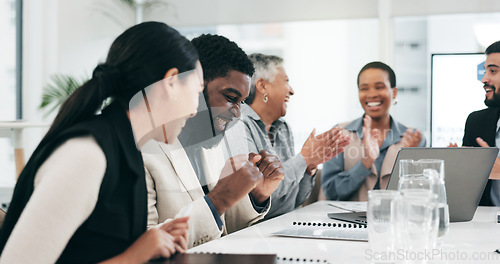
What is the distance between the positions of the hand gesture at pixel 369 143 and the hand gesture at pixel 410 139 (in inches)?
6.6

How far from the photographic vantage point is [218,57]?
2.09 meters

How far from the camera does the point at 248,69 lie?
2176mm

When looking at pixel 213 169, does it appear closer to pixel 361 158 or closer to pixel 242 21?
pixel 361 158

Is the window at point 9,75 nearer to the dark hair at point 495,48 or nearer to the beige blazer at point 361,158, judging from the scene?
the beige blazer at point 361,158

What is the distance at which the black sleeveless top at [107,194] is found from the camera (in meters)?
1.12

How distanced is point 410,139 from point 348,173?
0.48 metres

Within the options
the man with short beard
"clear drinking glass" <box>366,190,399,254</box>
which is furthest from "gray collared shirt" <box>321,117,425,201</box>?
"clear drinking glass" <box>366,190,399,254</box>

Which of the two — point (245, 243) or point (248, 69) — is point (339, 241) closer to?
point (245, 243)

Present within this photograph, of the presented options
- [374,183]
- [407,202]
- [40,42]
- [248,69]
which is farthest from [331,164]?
[40,42]

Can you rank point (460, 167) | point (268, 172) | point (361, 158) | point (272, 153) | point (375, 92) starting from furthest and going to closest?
1. point (375, 92)
2. point (361, 158)
3. point (272, 153)
4. point (268, 172)
5. point (460, 167)

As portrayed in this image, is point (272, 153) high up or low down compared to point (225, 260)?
up

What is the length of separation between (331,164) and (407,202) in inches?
87.3

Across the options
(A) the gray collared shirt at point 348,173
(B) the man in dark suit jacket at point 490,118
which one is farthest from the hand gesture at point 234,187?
(B) the man in dark suit jacket at point 490,118

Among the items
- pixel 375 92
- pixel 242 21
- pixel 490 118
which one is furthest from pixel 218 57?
pixel 242 21
